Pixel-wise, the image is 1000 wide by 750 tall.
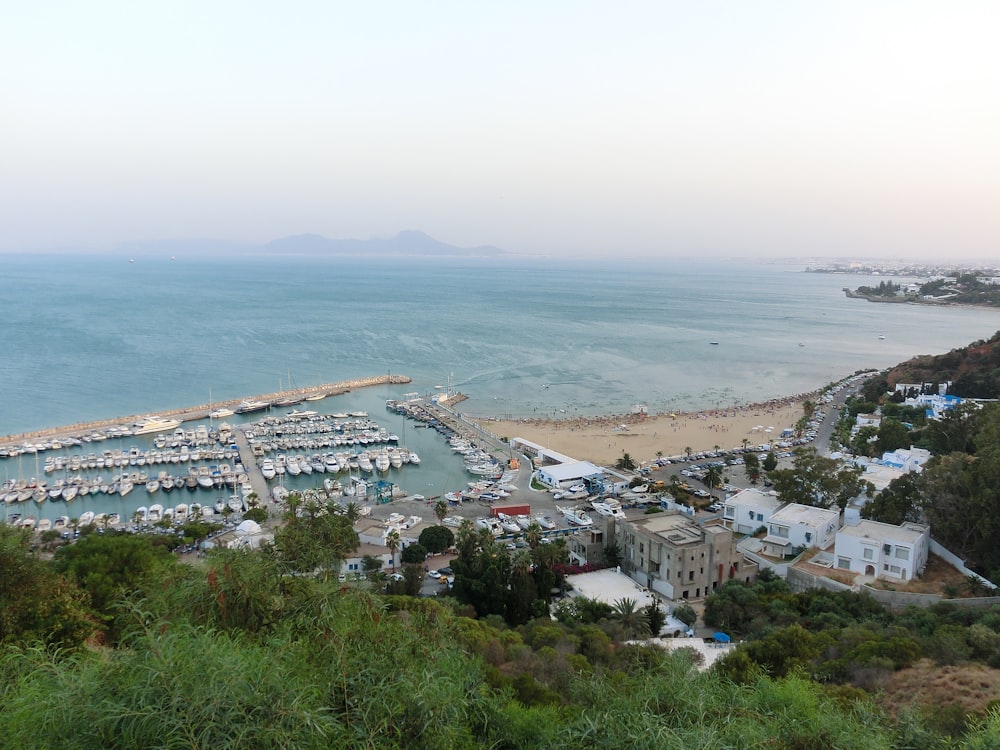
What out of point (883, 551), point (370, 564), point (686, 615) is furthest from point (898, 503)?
point (370, 564)

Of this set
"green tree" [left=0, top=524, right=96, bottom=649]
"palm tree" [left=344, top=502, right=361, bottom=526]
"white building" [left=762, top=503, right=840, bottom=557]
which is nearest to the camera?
"green tree" [left=0, top=524, right=96, bottom=649]

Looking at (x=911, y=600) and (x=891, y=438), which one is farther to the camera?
(x=891, y=438)

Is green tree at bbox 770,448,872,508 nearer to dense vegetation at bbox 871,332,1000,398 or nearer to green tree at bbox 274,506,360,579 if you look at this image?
green tree at bbox 274,506,360,579

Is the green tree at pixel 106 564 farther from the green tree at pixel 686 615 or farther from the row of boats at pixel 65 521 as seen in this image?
the green tree at pixel 686 615

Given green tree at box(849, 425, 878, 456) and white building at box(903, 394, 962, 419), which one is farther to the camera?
white building at box(903, 394, 962, 419)

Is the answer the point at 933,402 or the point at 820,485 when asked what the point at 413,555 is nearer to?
the point at 820,485

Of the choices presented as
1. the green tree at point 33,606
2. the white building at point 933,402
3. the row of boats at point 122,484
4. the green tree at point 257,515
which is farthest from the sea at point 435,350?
the green tree at point 33,606

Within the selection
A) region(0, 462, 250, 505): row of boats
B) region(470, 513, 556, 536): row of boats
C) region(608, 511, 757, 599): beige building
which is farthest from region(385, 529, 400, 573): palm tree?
region(0, 462, 250, 505): row of boats

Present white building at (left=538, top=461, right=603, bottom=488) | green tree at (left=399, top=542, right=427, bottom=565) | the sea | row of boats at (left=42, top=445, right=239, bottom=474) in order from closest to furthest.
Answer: green tree at (left=399, top=542, right=427, bottom=565) → white building at (left=538, top=461, right=603, bottom=488) → row of boats at (left=42, top=445, right=239, bottom=474) → the sea
